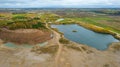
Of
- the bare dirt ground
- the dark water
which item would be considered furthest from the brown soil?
Result: the dark water

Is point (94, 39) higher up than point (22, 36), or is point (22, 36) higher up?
point (22, 36)

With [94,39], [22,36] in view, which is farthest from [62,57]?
[94,39]

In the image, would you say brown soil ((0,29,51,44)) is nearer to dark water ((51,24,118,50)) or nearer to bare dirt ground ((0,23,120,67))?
bare dirt ground ((0,23,120,67))

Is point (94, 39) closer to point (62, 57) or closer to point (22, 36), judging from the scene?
point (62, 57)

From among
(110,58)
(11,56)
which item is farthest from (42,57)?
(110,58)

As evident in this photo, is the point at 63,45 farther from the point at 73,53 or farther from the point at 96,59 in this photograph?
the point at 96,59

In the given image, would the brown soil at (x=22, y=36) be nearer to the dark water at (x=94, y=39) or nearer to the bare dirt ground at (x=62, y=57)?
the bare dirt ground at (x=62, y=57)
